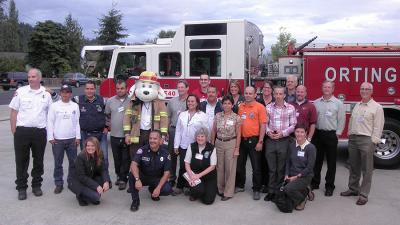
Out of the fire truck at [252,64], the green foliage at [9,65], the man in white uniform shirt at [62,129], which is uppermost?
the green foliage at [9,65]

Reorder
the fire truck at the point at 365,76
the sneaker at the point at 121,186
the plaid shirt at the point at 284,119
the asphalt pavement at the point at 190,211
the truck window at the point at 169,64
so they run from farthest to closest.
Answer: the truck window at the point at 169,64 < the fire truck at the point at 365,76 < the sneaker at the point at 121,186 < the plaid shirt at the point at 284,119 < the asphalt pavement at the point at 190,211

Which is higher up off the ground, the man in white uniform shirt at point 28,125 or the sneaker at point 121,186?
the man in white uniform shirt at point 28,125

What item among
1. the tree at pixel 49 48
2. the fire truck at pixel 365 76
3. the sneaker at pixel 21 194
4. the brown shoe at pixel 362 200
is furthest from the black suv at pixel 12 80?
the brown shoe at pixel 362 200

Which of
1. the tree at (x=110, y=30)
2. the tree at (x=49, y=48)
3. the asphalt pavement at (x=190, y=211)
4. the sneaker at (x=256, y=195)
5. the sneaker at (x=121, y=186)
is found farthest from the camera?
the tree at (x=49, y=48)

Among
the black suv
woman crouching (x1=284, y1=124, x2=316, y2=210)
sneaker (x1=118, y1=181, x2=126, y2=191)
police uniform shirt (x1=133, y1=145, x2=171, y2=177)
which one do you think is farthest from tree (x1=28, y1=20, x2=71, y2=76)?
woman crouching (x1=284, y1=124, x2=316, y2=210)

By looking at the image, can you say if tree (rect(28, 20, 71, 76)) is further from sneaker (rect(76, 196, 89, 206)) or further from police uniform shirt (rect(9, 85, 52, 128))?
sneaker (rect(76, 196, 89, 206))

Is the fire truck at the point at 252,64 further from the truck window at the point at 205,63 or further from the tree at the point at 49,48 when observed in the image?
the tree at the point at 49,48

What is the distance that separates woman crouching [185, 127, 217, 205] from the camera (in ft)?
20.0

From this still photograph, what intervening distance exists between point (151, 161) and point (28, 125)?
1926mm

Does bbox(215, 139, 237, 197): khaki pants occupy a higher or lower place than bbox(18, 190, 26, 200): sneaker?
higher

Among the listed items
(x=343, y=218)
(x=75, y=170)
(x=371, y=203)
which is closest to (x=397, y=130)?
(x=371, y=203)

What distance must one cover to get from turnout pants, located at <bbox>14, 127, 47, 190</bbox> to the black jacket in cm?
65

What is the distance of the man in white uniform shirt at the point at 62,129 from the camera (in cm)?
659

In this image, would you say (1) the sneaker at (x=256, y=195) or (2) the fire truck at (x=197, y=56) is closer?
(1) the sneaker at (x=256, y=195)
